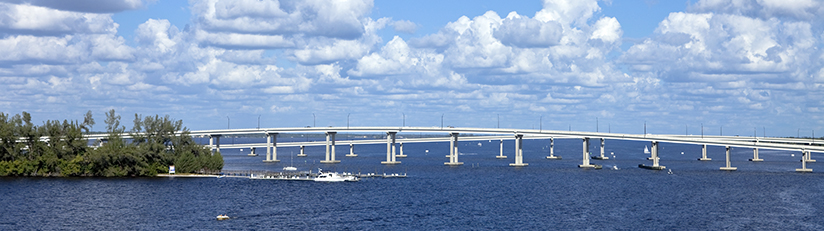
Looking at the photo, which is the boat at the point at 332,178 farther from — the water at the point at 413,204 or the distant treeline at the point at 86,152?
the distant treeline at the point at 86,152

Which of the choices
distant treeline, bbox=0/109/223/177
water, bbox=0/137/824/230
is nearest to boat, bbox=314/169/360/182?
water, bbox=0/137/824/230

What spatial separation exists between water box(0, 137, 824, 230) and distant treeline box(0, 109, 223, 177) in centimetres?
516

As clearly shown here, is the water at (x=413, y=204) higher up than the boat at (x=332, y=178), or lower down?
lower down

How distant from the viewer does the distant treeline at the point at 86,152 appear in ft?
427

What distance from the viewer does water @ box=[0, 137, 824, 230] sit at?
78938mm

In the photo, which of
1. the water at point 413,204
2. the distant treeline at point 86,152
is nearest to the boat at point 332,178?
the water at point 413,204

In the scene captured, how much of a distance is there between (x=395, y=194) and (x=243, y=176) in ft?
130

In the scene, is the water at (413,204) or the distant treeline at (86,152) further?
the distant treeline at (86,152)

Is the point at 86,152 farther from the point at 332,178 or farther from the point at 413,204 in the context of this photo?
the point at 413,204

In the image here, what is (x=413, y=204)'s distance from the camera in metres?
96.5

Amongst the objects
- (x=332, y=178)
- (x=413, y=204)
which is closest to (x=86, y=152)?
(x=332, y=178)

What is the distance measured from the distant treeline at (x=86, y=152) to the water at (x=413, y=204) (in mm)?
5156

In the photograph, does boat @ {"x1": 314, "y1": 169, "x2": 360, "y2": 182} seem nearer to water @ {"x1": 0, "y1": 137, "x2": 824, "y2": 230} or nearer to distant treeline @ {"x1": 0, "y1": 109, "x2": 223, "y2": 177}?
water @ {"x1": 0, "y1": 137, "x2": 824, "y2": 230}

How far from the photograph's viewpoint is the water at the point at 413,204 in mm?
78938
